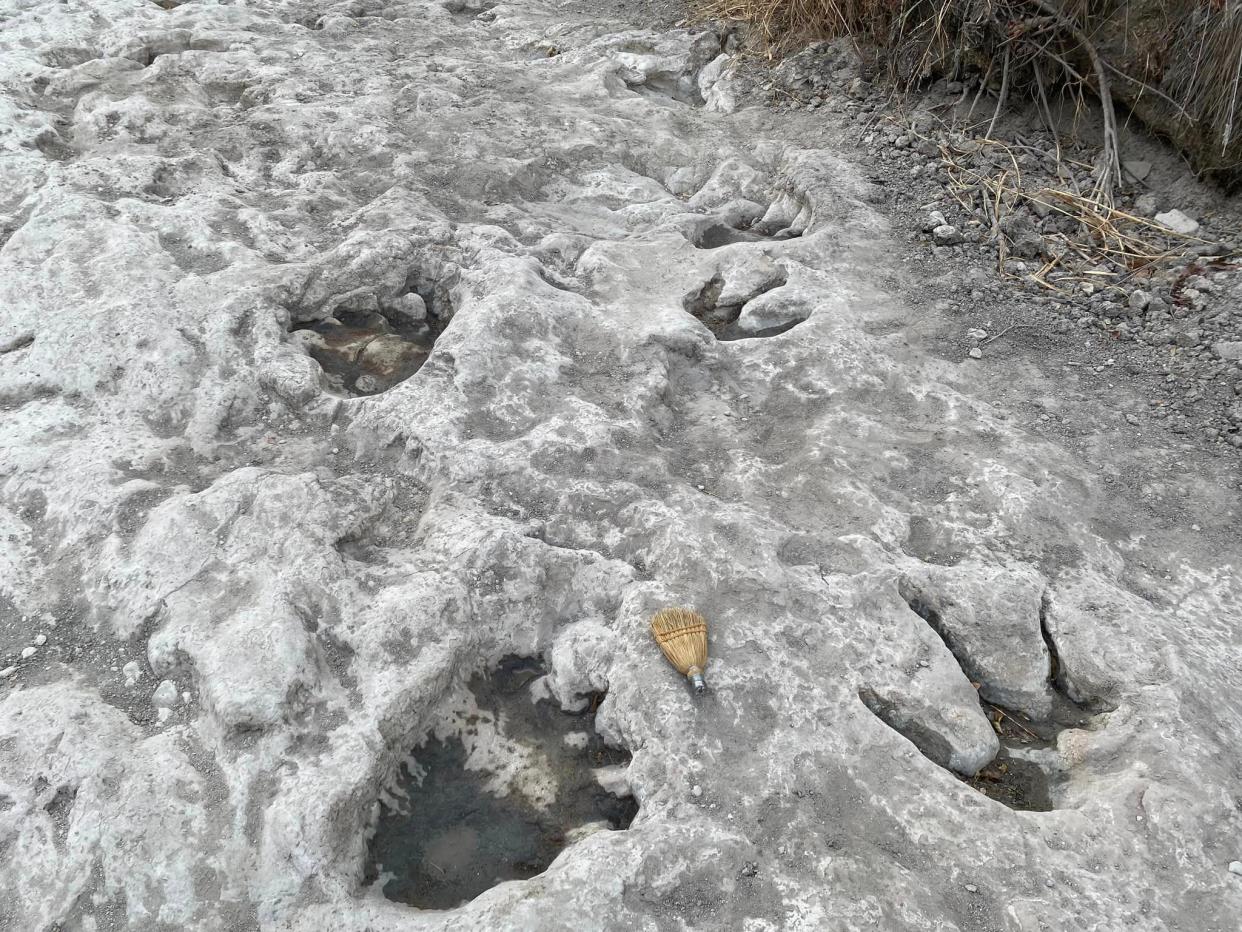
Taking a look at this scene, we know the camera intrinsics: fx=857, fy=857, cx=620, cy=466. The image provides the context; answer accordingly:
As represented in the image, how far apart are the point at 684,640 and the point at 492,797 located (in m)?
0.58

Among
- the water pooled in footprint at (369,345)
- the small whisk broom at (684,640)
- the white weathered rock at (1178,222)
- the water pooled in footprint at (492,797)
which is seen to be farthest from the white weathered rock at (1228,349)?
the water pooled in footprint at (369,345)

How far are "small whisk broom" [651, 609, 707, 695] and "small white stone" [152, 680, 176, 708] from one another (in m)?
1.14

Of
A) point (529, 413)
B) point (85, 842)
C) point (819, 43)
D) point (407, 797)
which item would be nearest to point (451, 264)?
point (529, 413)

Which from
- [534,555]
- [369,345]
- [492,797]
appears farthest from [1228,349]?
[369,345]

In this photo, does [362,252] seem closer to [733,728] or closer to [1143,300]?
[733,728]

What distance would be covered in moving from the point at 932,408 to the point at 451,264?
180 cm

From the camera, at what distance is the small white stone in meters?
2.00

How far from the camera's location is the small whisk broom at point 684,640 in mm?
1984

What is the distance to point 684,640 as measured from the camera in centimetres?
203

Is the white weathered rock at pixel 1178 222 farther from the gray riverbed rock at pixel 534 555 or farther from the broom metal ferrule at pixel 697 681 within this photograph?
the broom metal ferrule at pixel 697 681

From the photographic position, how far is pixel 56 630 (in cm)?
215

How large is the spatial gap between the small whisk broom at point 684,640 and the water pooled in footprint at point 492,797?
254 mm

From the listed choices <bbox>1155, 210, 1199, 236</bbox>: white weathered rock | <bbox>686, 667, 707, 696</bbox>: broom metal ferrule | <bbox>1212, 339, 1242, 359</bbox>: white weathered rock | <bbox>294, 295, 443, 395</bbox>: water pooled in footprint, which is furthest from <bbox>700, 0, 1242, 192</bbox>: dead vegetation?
<bbox>686, 667, 707, 696</bbox>: broom metal ferrule

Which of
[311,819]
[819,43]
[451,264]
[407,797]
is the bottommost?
[407,797]
